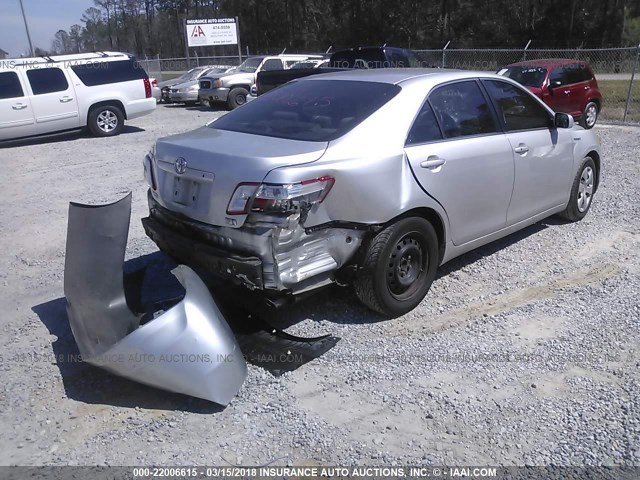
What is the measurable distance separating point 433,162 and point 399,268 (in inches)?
31.5

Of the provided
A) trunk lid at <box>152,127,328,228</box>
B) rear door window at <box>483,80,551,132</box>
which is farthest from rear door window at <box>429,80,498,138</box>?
trunk lid at <box>152,127,328,228</box>

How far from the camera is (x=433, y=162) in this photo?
4.15 m

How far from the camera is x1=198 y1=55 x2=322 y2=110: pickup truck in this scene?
60.8ft

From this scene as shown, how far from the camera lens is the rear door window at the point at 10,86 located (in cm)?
1248

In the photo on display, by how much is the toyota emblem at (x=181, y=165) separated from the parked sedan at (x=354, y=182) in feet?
0.04

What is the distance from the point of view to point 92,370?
3645 millimetres

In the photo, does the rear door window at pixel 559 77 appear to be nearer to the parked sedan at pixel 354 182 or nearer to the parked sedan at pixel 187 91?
the parked sedan at pixel 354 182

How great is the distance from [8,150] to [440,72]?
35.7 feet

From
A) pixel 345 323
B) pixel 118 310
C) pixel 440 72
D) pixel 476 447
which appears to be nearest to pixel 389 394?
pixel 476 447

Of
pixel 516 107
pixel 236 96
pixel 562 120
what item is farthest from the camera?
pixel 236 96

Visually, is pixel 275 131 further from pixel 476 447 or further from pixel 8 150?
pixel 8 150

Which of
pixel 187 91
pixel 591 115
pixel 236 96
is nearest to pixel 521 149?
pixel 591 115

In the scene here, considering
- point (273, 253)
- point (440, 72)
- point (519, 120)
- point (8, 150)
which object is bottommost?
point (8, 150)

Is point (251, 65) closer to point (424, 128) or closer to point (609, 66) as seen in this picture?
point (609, 66)
